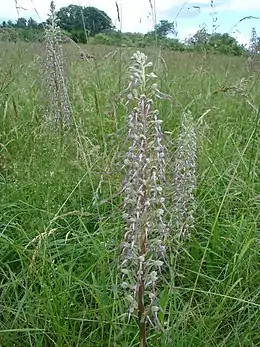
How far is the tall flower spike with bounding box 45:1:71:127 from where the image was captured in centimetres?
340

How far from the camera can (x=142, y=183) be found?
152 cm

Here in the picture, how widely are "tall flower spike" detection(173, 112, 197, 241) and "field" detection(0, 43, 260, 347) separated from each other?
0.08 meters

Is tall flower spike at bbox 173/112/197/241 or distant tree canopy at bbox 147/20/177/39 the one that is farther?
distant tree canopy at bbox 147/20/177/39

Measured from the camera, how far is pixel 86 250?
238 centimetres

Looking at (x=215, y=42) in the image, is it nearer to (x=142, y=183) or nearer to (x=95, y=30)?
(x=95, y=30)

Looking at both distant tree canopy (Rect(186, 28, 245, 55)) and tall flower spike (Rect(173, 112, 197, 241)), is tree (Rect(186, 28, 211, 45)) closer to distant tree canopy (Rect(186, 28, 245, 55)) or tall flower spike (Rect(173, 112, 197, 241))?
distant tree canopy (Rect(186, 28, 245, 55))

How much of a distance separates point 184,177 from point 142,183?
0.77 metres

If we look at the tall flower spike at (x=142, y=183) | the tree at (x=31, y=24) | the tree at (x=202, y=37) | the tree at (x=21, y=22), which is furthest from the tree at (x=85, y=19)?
the tall flower spike at (x=142, y=183)

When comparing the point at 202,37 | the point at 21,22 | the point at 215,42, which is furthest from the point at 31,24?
the point at 215,42

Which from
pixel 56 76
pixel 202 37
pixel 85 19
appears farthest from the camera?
pixel 202 37

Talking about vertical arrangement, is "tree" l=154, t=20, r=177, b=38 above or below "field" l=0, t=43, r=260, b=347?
above

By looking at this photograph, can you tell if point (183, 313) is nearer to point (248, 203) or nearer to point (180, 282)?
point (180, 282)

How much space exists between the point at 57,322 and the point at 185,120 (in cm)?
95

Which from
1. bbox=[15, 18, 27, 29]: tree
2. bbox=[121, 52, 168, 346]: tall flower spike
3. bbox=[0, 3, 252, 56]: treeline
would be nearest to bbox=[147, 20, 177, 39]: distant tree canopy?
bbox=[0, 3, 252, 56]: treeline
